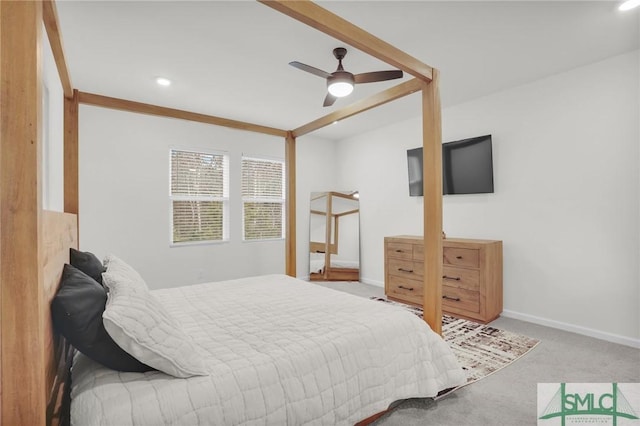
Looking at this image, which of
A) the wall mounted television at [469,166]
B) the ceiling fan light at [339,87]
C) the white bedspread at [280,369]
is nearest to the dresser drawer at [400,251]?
the wall mounted television at [469,166]

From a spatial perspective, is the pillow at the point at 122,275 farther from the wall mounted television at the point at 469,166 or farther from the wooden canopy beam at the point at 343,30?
the wall mounted television at the point at 469,166

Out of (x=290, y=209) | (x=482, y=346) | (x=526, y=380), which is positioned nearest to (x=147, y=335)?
(x=526, y=380)

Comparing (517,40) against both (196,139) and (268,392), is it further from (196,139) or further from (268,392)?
(196,139)

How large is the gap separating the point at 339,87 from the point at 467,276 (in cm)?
242

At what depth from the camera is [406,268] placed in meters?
4.12

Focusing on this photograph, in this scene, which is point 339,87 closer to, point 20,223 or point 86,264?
point 86,264

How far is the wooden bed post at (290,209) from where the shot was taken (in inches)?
143

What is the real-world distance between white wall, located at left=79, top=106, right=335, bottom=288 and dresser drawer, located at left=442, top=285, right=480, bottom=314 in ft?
9.20

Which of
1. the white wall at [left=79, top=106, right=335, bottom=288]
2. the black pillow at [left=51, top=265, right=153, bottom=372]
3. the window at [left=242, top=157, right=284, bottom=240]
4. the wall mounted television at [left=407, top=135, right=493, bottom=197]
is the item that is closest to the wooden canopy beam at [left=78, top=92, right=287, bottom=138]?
the white wall at [left=79, top=106, right=335, bottom=288]

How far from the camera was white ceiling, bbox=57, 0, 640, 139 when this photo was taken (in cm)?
212

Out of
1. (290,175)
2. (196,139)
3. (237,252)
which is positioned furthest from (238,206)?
(290,175)

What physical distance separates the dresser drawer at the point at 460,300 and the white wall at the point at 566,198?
1.70ft

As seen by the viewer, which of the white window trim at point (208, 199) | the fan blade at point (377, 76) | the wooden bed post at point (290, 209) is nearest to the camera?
the fan blade at point (377, 76)

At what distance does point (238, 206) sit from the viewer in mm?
4824
